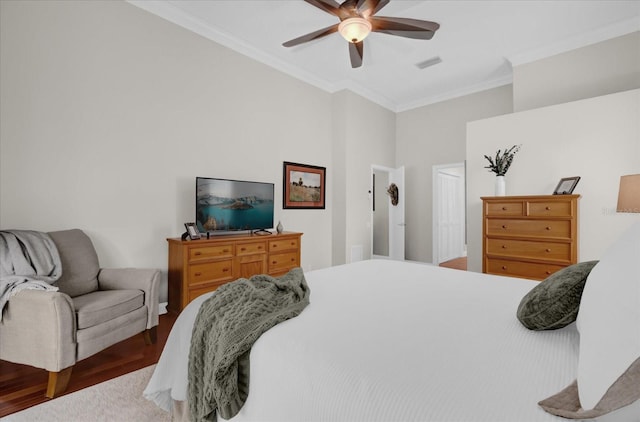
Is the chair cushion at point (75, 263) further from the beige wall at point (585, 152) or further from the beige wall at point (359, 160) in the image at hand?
the beige wall at point (585, 152)

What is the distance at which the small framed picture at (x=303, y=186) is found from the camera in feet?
15.6

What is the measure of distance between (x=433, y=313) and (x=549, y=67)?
457 cm

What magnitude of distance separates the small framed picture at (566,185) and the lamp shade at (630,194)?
4.43 ft

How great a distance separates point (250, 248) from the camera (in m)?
3.79

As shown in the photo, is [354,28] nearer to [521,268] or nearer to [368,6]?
[368,6]

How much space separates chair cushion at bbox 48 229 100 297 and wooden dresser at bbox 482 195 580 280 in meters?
4.16

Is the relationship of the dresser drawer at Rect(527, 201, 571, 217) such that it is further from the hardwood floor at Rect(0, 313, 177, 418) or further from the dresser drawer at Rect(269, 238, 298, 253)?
the hardwood floor at Rect(0, 313, 177, 418)

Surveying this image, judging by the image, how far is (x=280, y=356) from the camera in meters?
1.08

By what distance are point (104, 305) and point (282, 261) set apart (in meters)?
2.23

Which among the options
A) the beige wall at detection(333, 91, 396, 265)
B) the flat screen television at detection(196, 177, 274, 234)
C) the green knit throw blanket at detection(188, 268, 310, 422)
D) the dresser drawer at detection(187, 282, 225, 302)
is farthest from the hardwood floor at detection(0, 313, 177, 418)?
the beige wall at detection(333, 91, 396, 265)

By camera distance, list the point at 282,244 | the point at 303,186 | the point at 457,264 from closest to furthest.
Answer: the point at 282,244 → the point at 303,186 → the point at 457,264

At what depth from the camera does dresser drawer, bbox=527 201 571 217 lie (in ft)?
11.2

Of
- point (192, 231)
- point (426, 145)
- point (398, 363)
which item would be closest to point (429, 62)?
point (426, 145)

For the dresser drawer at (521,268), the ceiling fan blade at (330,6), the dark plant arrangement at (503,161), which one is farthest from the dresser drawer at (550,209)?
the ceiling fan blade at (330,6)
